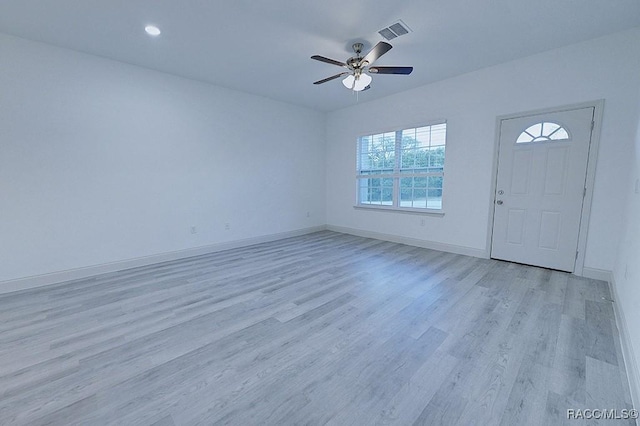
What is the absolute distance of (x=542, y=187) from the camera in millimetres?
3529

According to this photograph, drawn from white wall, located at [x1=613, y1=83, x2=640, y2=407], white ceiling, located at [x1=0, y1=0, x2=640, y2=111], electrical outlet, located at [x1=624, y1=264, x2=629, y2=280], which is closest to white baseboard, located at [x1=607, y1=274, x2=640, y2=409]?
white wall, located at [x1=613, y1=83, x2=640, y2=407]

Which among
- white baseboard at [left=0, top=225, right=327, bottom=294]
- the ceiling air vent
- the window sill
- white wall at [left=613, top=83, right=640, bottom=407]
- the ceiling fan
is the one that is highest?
the ceiling air vent

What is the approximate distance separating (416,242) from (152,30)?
4874 mm

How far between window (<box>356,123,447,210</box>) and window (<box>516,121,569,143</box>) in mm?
1115

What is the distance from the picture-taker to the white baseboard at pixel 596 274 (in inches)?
122

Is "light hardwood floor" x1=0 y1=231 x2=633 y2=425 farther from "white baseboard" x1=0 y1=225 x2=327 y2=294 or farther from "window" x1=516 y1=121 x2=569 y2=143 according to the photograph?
"window" x1=516 y1=121 x2=569 y2=143

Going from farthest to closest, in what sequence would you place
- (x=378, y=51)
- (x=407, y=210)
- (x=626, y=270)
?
1. (x=407, y=210)
2. (x=378, y=51)
3. (x=626, y=270)

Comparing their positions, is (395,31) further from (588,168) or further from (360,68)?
(588,168)

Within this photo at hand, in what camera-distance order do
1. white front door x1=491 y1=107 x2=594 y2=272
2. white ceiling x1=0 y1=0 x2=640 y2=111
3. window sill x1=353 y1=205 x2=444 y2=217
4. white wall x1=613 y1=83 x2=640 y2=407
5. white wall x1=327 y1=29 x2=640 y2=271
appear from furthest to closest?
window sill x1=353 y1=205 x2=444 y2=217, white front door x1=491 y1=107 x2=594 y2=272, white wall x1=327 y1=29 x2=640 y2=271, white ceiling x1=0 y1=0 x2=640 y2=111, white wall x1=613 y1=83 x2=640 y2=407

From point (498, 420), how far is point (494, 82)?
417cm

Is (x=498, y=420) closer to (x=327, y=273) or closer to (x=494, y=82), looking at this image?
(x=327, y=273)

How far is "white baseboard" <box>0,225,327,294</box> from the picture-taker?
3041 mm

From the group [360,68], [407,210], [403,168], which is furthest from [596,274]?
[360,68]

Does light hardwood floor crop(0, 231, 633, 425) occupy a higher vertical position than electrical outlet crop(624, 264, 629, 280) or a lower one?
lower
